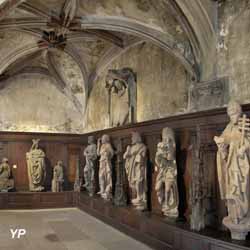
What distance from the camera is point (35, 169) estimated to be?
11328 mm

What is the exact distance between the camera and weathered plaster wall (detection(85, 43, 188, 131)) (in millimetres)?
8141

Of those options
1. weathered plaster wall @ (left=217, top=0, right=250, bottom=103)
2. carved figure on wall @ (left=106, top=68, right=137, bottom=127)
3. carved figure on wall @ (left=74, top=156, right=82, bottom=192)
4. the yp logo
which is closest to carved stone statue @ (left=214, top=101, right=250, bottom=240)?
weathered plaster wall @ (left=217, top=0, right=250, bottom=103)

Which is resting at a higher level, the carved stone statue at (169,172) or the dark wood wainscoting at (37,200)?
the carved stone statue at (169,172)

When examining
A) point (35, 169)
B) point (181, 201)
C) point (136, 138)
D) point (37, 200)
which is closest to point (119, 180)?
point (136, 138)

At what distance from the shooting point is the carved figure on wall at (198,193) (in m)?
5.22

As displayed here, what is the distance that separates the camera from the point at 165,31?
7.91 metres

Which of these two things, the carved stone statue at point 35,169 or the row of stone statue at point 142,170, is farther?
the carved stone statue at point 35,169

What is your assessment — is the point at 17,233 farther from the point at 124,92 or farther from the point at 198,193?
the point at 124,92

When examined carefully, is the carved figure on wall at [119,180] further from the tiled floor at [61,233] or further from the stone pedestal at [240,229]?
the stone pedestal at [240,229]

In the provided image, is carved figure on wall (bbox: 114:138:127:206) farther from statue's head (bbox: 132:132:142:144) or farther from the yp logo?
the yp logo

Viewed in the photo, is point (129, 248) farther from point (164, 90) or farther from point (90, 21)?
point (90, 21)

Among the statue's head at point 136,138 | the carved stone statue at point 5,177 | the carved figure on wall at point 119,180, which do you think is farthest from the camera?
the carved stone statue at point 5,177

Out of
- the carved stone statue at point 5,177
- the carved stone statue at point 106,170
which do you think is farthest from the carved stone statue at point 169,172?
the carved stone statue at point 5,177

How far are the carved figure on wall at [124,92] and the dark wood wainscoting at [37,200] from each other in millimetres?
2846
